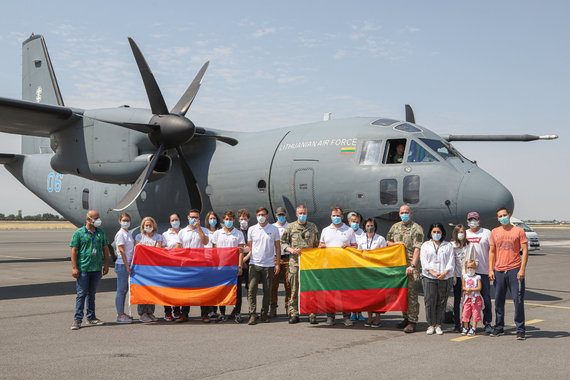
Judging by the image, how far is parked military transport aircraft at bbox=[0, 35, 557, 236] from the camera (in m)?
11.3

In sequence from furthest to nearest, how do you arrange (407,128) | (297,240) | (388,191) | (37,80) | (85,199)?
(37,80) → (85,199) → (407,128) → (388,191) → (297,240)

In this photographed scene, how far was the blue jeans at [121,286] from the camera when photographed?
905 cm

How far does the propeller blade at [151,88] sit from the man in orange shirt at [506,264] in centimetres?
943

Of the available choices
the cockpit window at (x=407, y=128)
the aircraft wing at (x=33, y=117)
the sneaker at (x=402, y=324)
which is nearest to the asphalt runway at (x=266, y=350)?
the sneaker at (x=402, y=324)

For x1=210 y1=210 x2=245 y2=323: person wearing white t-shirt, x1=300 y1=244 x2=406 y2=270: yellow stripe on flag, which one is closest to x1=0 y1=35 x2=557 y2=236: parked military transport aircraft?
x1=300 y1=244 x2=406 y2=270: yellow stripe on flag

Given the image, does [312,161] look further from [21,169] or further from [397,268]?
[21,169]

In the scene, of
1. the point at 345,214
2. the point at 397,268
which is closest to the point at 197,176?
→ the point at 345,214

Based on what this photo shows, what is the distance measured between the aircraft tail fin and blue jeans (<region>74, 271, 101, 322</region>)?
44.8ft

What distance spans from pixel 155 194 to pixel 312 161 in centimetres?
568

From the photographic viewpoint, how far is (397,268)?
8.80m

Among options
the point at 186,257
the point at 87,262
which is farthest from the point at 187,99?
the point at 87,262

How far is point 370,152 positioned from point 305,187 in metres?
1.75

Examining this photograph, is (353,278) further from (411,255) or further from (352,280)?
(411,255)

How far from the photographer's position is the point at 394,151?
473 inches
